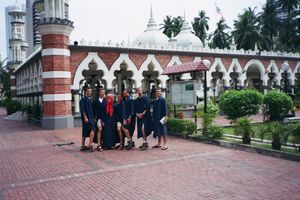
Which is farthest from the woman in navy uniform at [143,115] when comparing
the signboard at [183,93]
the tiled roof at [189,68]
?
the tiled roof at [189,68]

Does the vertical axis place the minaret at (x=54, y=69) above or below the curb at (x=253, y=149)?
above

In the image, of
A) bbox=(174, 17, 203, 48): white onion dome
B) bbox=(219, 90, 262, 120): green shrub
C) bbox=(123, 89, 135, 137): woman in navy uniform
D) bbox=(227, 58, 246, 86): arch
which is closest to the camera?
bbox=(123, 89, 135, 137): woman in navy uniform

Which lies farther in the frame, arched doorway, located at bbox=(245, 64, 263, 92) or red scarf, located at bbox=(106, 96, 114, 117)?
arched doorway, located at bbox=(245, 64, 263, 92)

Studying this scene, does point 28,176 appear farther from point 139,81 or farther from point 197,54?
point 197,54

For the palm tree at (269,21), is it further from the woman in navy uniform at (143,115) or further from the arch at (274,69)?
the woman in navy uniform at (143,115)

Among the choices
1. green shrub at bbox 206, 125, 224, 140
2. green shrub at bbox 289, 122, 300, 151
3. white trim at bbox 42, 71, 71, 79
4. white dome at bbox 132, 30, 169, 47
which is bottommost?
green shrub at bbox 206, 125, 224, 140

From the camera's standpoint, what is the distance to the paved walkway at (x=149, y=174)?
215 inches

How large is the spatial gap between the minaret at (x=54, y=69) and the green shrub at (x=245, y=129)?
9.58 m

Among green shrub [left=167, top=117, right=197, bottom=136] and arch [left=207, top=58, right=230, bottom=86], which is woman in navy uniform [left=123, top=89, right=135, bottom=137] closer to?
green shrub [left=167, top=117, right=197, bottom=136]

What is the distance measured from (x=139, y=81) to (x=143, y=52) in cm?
179

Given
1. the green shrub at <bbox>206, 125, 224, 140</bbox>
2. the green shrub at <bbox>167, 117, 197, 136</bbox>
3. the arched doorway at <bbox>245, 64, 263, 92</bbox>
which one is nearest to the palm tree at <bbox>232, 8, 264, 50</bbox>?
the arched doorway at <bbox>245, 64, 263, 92</bbox>

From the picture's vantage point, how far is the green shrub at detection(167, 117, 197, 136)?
11.5 metres

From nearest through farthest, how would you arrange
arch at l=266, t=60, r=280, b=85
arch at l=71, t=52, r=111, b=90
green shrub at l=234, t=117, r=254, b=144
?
green shrub at l=234, t=117, r=254, b=144 < arch at l=71, t=52, r=111, b=90 < arch at l=266, t=60, r=280, b=85

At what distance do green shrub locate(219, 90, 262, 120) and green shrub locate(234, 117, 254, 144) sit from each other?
447 centimetres
